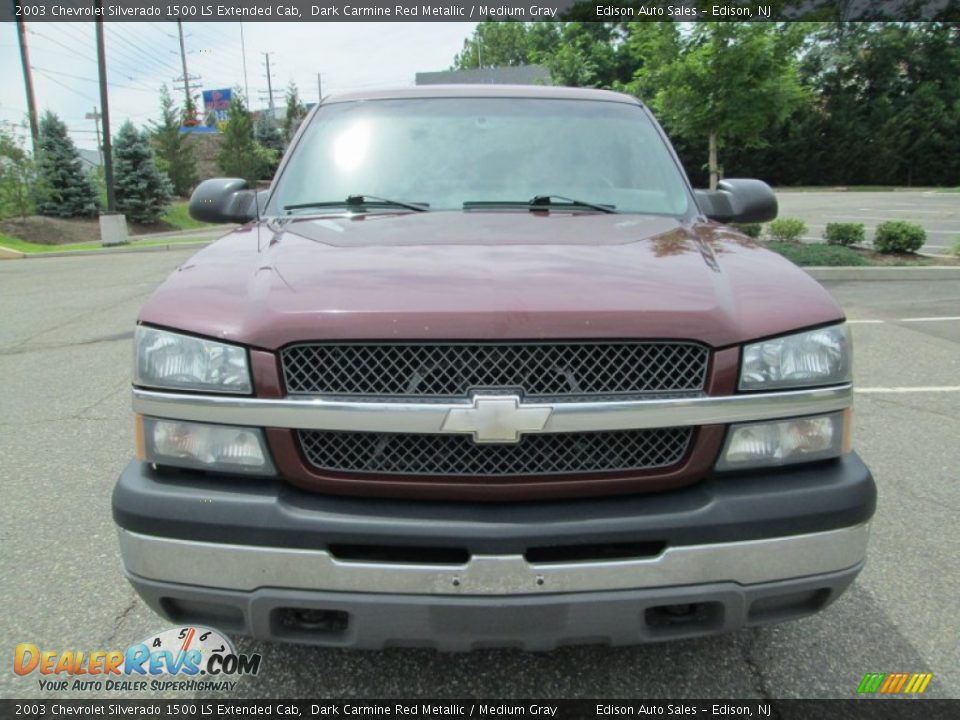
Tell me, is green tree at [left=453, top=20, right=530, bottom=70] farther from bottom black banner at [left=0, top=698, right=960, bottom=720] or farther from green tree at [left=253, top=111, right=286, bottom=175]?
bottom black banner at [left=0, top=698, right=960, bottom=720]

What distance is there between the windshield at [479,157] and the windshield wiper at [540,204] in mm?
33

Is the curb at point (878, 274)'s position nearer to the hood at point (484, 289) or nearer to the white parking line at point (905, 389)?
the white parking line at point (905, 389)

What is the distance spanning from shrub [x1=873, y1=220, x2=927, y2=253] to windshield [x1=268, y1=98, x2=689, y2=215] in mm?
10820

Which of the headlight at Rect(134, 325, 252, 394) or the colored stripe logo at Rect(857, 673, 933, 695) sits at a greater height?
the headlight at Rect(134, 325, 252, 394)

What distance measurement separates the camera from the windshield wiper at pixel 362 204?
286 centimetres

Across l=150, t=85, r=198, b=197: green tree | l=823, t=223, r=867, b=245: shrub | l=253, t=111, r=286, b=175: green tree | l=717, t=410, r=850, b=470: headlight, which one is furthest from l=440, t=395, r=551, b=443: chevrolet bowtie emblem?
l=253, t=111, r=286, b=175: green tree

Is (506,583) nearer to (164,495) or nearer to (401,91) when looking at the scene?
(164,495)

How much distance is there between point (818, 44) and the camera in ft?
157

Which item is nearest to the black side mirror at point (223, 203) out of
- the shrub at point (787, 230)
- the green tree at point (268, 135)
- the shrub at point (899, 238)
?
the shrub at point (899, 238)

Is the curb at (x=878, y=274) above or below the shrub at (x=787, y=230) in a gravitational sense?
below

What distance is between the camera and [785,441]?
1.96 meters

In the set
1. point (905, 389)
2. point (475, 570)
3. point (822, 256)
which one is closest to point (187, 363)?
point (475, 570)

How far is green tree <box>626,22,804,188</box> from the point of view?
11703mm

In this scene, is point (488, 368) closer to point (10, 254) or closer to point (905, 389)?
point (905, 389)
